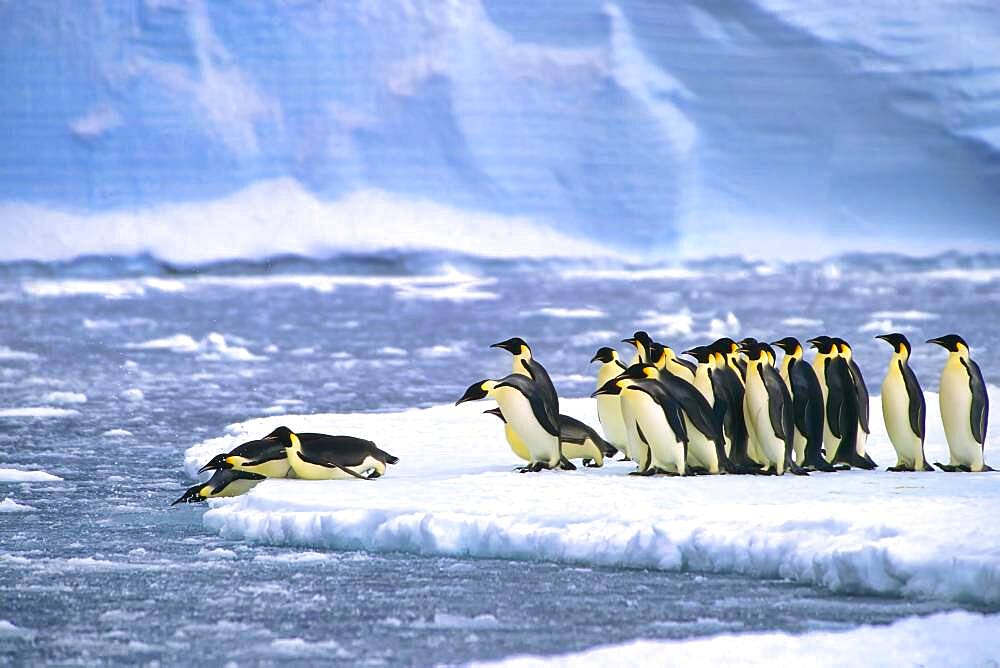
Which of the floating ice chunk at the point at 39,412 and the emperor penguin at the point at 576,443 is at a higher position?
the floating ice chunk at the point at 39,412

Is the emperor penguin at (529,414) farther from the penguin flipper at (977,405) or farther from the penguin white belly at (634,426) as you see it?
the penguin flipper at (977,405)

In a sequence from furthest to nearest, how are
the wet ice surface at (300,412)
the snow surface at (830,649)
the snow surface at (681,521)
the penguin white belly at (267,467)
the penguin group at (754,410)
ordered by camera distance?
1. the penguin white belly at (267,467)
2. the penguin group at (754,410)
3. the snow surface at (681,521)
4. the wet ice surface at (300,412)
5. the snow surface at (830,649)

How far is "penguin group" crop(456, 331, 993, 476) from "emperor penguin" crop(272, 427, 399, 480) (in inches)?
17.7

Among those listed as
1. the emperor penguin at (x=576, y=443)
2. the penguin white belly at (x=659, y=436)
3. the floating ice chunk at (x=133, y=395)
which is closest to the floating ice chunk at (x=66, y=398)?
the floating ice chunk at (x=133, y=395)

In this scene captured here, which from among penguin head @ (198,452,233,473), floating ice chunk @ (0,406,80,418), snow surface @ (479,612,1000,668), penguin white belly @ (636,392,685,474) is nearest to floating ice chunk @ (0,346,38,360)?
floating ice chunk @ (0,406,80,418)

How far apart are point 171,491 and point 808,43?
1722 centimetres

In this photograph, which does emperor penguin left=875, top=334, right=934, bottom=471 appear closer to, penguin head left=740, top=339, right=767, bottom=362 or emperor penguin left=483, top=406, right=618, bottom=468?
penguin head left=740, top=339, right=767, bottom=362

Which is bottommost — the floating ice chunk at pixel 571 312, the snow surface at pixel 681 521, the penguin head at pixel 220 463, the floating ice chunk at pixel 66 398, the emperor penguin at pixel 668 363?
the snow surface at pixel 681 521

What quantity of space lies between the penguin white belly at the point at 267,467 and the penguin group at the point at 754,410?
73cm

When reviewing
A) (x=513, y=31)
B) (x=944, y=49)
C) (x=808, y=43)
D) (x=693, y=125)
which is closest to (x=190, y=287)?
(x=513, y=31)

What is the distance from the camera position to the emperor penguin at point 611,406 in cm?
561

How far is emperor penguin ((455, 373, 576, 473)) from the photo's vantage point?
205 inches

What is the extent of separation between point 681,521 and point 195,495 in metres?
1.98

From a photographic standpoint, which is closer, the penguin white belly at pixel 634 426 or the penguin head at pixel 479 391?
the penguin white belly at pixel 634 426
